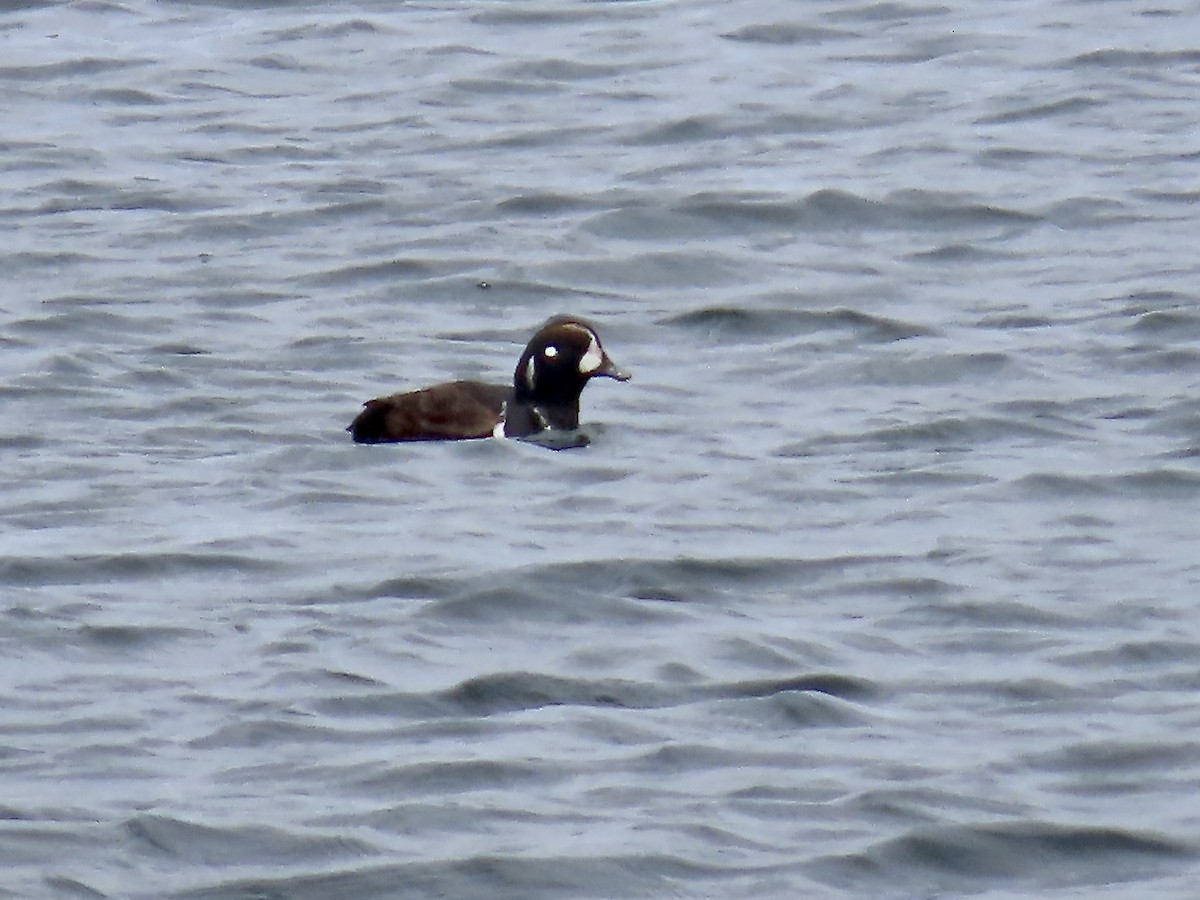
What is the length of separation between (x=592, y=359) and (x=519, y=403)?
415 mm

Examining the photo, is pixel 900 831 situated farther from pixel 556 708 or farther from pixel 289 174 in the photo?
pixel 289 174

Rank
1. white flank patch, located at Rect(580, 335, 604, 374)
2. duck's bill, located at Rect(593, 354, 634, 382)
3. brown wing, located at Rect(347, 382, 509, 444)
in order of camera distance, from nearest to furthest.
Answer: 1. brown wing, located at Rect(347, 382, 509, 444)
2. white flank patch, located at Rect(580, 335, 604, 374)
3. duck's bill, located at Rect(593, 354, 634, 382)

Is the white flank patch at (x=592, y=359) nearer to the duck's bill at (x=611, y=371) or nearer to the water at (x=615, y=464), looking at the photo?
the duck's bill at (x=611, y=371)

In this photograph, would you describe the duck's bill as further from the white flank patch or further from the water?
the water

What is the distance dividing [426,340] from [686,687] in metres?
5.00

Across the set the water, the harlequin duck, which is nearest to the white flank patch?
the harlequin duck

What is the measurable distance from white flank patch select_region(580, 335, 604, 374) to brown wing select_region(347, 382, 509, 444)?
362mm

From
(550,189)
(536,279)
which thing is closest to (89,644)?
(536,279)

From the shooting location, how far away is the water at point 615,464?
7645 millimetres

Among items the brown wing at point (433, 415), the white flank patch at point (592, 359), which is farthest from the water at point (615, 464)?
the white flank patch at point (592, 359)

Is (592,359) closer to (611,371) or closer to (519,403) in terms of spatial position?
(611,371)

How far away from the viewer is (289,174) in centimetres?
1655

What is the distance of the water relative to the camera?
25.1ft

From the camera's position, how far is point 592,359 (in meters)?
12.1
